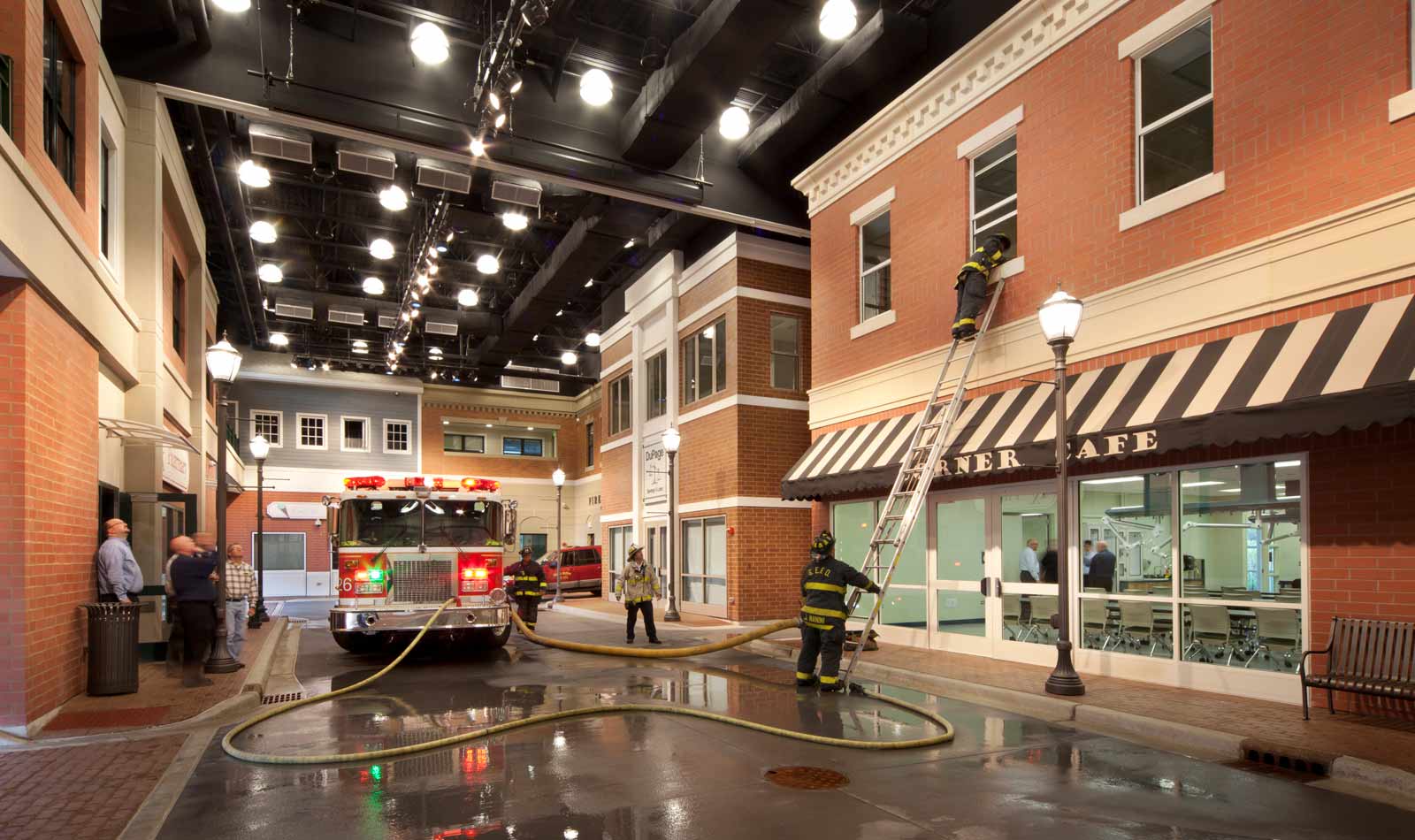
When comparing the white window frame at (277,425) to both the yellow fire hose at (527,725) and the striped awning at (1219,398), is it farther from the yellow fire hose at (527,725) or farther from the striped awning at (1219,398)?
the striped awning at (1219,398)

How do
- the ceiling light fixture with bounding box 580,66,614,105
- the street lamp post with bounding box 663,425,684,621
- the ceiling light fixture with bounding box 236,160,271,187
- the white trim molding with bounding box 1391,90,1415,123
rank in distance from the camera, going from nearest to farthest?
the white trim molding with bounding box 1391,90,1415,123
the ceiling light fixture with bounding box 580,66,614,105
the ceiling light fixture with bounding box 236,160,271,187
the street lamp post with bounding box 663,425,684,621

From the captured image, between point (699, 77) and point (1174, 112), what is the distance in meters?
6.72

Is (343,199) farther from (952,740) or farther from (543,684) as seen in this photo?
(952,740)

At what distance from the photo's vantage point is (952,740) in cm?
812

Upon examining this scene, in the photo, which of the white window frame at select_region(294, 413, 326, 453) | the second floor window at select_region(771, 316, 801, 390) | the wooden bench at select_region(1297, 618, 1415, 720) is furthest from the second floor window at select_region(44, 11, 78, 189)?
the white window frame at select_region(294, 413, 326, 453)

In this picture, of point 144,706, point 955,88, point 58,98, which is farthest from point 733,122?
point 144,706

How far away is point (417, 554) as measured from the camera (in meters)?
14.1

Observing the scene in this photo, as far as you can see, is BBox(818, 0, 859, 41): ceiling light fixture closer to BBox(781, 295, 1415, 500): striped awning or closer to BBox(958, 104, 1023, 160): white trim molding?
BBox(958, 104, 1023, 160): white trim molding

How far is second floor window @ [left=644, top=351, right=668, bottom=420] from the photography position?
2473cm

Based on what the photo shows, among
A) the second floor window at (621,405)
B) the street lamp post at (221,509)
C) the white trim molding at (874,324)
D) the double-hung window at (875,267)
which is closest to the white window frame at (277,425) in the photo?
the second floor window at (621,405)

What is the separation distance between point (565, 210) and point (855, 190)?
276 inches

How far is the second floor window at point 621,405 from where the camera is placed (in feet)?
89.7

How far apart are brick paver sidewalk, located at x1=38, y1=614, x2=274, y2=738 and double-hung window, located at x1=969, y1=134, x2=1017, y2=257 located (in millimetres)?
11826

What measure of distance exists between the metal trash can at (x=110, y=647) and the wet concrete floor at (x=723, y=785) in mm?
2287
